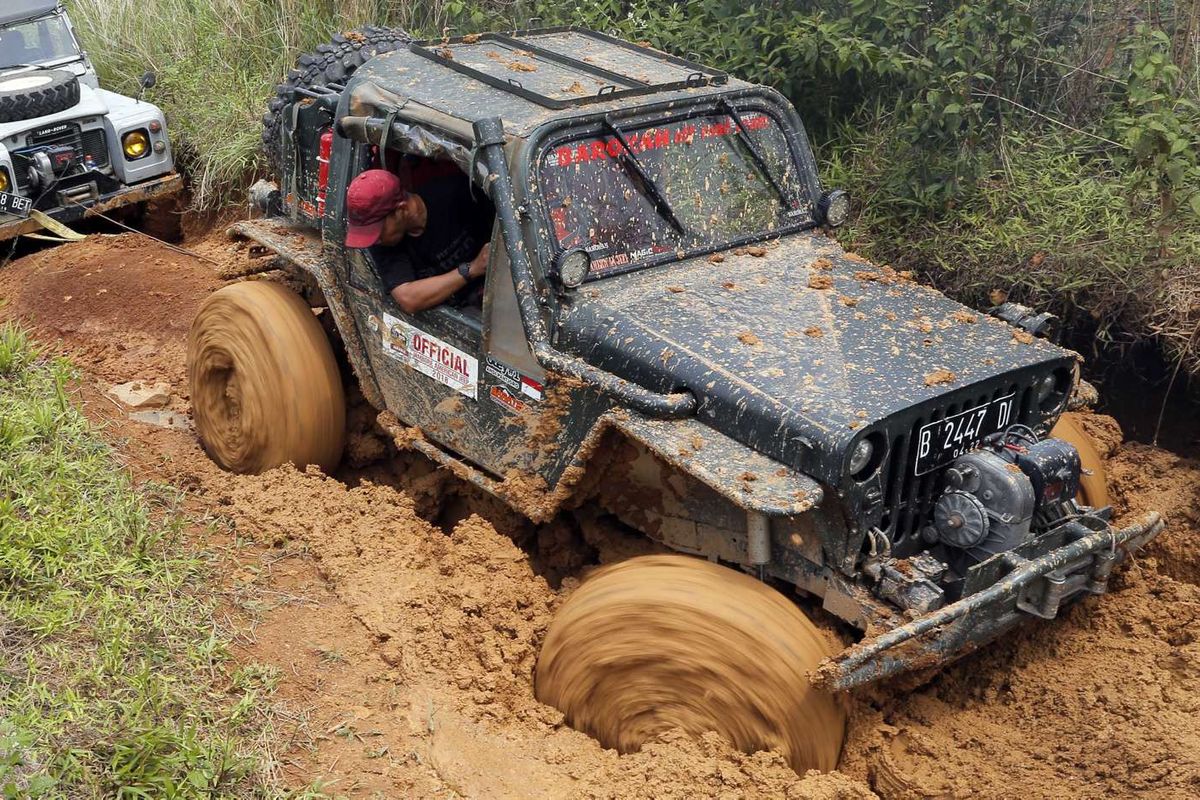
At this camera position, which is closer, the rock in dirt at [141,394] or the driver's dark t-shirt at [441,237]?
the driver's dark t-shirt at [441,237]

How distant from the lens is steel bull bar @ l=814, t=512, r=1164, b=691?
3.53 meters

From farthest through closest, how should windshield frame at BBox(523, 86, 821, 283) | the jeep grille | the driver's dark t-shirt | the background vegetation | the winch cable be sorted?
the winch cable < the background vegetation < the driver's dark t-shirt < windshield frame at BBox(523, 86, 821, 283) < the jeep grille

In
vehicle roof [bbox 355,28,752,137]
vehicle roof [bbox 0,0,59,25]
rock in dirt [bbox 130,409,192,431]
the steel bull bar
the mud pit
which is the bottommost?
rock in dirt [bbox 130,409,192,431]

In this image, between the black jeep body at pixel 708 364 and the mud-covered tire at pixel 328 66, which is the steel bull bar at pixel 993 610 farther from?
the mud-covered tire at pixel 328 66

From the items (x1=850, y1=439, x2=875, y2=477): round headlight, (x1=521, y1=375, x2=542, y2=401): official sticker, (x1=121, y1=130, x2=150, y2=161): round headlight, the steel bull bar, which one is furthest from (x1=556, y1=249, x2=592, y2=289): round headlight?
(x1=121, y1=130, x2=150, y2=161): round headlight

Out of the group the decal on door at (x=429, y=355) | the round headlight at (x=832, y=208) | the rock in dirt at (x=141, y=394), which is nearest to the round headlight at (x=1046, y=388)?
the round headlight at (x=832, y=208)

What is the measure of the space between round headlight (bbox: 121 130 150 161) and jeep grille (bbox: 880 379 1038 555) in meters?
6.34

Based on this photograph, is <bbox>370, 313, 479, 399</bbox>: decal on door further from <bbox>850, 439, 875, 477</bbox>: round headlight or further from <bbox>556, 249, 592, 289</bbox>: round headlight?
<bbox>850, 439, 875, 477</bbox>: round headlight

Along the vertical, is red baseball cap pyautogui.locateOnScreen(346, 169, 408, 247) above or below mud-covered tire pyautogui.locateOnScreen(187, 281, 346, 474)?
above

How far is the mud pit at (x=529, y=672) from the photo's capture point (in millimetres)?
3762

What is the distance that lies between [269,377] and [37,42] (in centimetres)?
485

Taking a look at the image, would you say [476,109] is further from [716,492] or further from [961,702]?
[961,702]

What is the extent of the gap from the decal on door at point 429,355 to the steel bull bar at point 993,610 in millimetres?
1809

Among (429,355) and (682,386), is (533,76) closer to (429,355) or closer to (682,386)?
(429,355)
